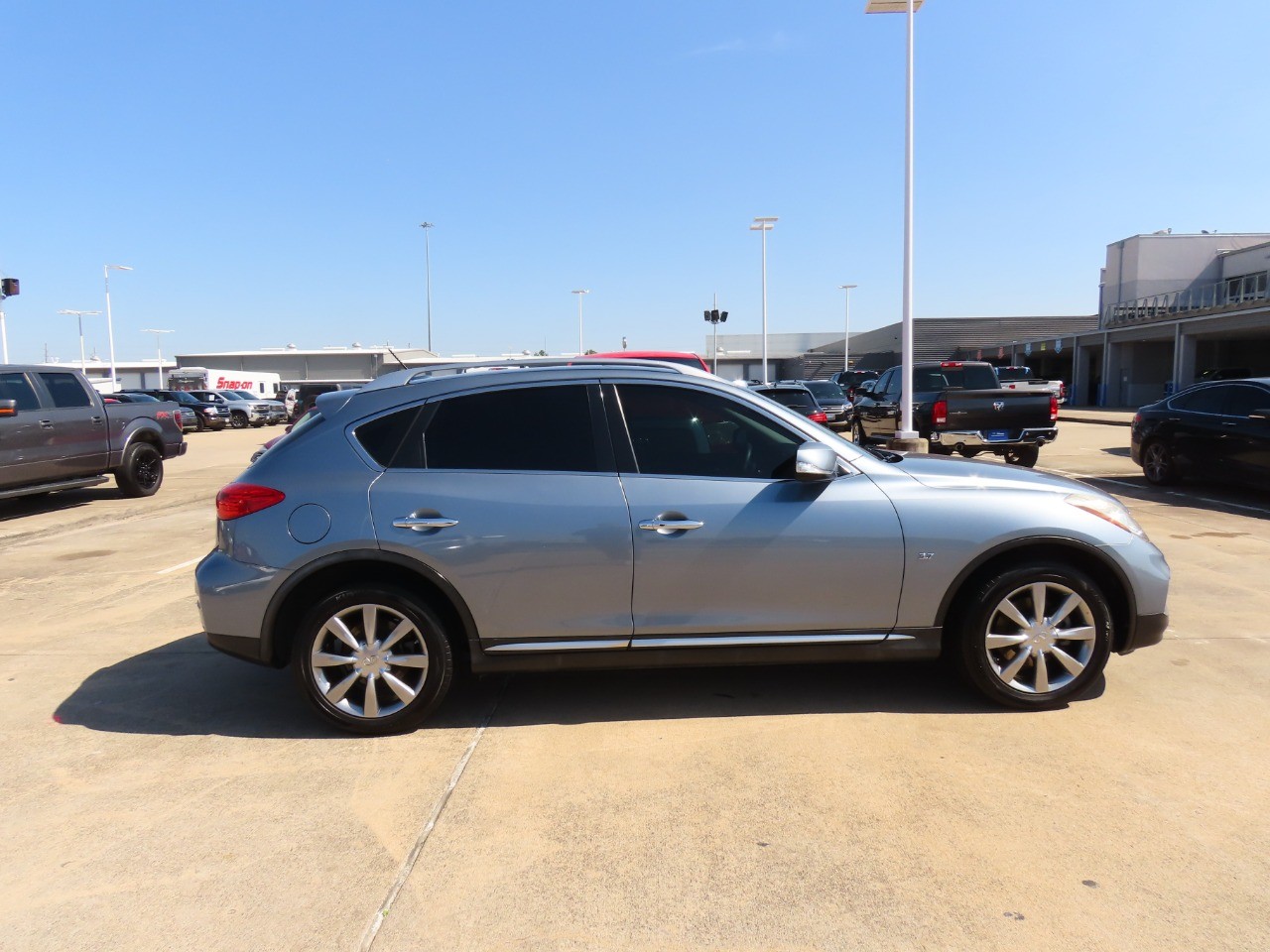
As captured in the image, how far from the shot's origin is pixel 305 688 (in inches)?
161

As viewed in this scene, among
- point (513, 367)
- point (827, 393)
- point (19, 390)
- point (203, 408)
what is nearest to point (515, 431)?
point (513, 367)

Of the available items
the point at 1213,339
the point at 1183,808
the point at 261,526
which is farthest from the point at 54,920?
the point at 1213,339

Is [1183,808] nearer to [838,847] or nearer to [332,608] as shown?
[838,847]

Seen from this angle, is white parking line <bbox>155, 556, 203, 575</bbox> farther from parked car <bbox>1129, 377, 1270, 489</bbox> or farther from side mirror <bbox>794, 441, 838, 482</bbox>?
parked car <bbox>1129, 377, 1270, 489</bbox>

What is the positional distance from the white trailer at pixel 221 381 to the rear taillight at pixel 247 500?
46.7 m

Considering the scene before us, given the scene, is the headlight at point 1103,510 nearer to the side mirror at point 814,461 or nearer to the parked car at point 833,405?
the side mirror at point 814,461

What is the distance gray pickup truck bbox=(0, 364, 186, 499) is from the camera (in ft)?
36.4

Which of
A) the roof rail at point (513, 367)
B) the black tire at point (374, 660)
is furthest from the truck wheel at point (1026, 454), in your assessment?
the black tire at point (374, 660)

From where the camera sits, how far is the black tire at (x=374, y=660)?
4.04 metres

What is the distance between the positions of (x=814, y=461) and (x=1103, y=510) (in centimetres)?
153

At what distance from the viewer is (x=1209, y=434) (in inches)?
438

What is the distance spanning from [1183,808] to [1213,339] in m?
43.1

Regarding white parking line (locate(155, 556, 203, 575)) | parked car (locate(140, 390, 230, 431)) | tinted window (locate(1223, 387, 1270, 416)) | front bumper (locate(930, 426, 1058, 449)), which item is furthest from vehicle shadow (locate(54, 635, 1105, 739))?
parked car (locate(140, 390, 230, 431))

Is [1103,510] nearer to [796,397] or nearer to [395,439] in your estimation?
[395,439]
